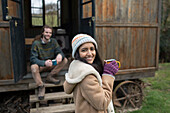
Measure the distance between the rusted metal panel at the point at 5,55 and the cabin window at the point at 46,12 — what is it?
180 inches

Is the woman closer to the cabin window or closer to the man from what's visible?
the man

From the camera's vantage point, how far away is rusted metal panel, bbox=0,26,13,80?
12.6ft

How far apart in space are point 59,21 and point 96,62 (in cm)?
732

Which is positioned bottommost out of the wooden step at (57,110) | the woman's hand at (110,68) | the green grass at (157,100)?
the green grass at (157,100)

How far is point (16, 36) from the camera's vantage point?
3.55 meters

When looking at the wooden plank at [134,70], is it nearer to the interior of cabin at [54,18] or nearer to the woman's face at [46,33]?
the woman's face at [46,33]

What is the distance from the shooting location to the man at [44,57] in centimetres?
382

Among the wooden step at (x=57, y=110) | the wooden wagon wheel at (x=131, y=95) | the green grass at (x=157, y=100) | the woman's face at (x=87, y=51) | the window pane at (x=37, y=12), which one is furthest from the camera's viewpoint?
the window pane at (x=37, y=12)

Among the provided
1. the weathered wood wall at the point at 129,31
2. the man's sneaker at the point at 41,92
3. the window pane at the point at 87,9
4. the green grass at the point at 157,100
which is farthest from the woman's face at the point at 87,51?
the green grass at the point at 157,100

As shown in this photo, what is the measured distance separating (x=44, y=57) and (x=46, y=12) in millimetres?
4929

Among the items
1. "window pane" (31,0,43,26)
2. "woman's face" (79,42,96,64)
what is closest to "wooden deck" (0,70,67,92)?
"woman's face" (79,42,96,64)

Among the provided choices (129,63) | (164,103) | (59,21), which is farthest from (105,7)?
(59,21)

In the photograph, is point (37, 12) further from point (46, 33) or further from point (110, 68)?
point (110, 68)

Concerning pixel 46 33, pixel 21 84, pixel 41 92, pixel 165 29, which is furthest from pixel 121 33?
pixel 165 29
